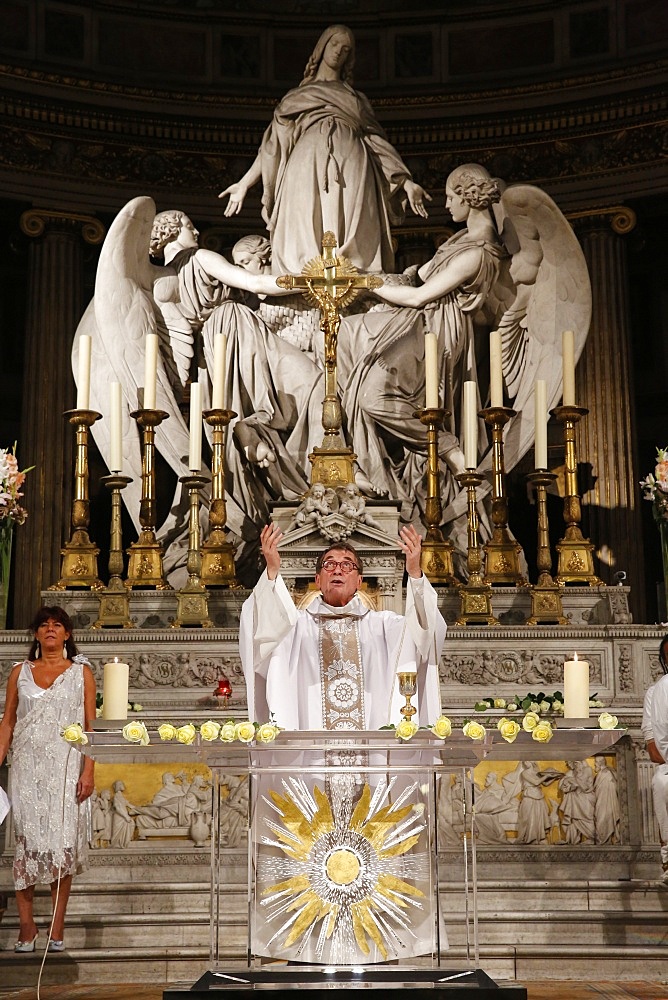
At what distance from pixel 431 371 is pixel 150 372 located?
5.09 feet

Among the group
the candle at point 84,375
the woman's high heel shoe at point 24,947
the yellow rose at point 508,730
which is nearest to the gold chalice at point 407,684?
the yellow rose at point 508,730

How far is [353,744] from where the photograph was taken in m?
4.41

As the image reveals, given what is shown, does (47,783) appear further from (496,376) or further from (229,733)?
(496,376)

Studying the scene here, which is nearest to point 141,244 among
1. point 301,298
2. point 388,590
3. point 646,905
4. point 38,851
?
point 301,298

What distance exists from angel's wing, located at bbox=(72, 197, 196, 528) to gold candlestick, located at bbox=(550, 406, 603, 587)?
254cm

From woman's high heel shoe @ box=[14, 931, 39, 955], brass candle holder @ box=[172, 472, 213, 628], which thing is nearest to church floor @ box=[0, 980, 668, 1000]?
woman's high heel shoe @ box=[14, 931, 39, 955]

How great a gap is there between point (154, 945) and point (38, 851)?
638 mm

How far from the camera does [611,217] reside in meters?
12.0

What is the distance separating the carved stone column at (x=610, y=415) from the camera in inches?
445

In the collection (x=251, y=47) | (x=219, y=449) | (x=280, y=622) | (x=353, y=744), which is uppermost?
(x=251, y=47)

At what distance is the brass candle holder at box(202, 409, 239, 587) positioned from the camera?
8.41 m

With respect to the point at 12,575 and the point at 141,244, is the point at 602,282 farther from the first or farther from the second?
the point at 12,575

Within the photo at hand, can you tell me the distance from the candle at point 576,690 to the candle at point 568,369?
3.82 meters

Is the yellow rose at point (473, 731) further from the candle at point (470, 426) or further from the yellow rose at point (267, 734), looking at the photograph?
the candle at point (470, 426)
